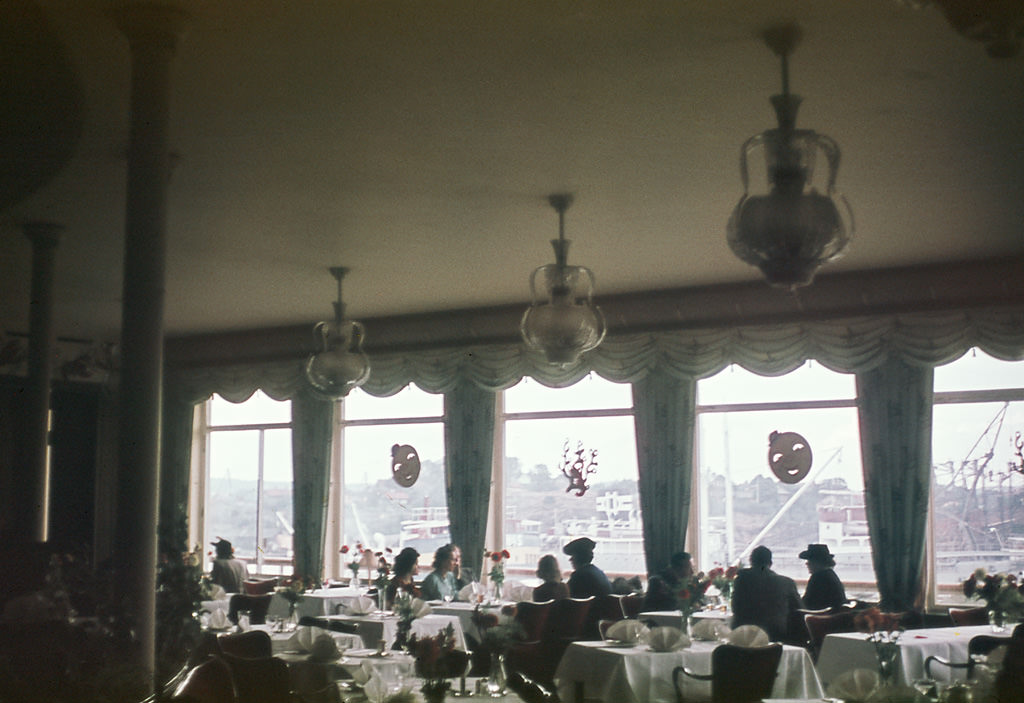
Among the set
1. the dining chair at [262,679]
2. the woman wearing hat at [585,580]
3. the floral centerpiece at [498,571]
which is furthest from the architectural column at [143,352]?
the floral centerpiece at [498,571]

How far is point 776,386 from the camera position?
331 inches

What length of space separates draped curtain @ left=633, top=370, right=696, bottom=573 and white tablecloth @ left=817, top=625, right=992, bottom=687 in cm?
223

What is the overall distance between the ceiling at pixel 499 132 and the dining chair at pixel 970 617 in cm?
234

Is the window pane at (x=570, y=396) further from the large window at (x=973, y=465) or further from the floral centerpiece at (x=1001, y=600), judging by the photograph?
the floral centerpiece at (x=1001, y=600)

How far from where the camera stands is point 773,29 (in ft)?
11.8

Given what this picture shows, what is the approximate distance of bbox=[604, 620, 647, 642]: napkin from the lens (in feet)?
18.2

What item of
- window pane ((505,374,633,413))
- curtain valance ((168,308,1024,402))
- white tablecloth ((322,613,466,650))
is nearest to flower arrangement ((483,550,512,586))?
white tablecloth ((322,613,466,650))

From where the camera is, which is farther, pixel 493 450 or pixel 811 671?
pixel 493 450

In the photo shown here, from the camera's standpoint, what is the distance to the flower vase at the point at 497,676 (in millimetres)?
3420

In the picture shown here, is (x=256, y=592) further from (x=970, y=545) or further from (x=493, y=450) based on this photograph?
(x=970, y=545)

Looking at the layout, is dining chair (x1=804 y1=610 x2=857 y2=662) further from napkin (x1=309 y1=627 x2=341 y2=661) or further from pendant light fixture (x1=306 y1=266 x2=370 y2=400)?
napkin (x1=309 y1=627 x2=341 y2=661)

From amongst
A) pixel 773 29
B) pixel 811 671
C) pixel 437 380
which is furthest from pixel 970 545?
pixel 773 29

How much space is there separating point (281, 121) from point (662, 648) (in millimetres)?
3125

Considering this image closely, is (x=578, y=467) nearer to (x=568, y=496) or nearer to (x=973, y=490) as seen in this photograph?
(x=568, y=496)
